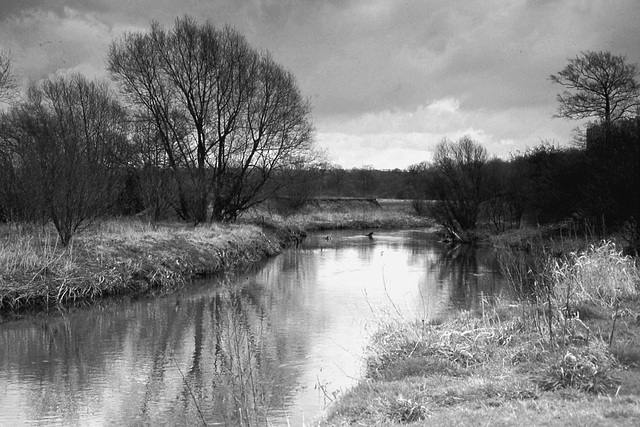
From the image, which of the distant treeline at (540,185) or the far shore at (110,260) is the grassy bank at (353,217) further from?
the far shore at (110,260)

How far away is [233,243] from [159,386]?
1546 cm

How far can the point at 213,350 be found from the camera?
10078 millimetres

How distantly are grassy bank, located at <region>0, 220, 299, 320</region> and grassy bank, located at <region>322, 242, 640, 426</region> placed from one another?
28.1 ft

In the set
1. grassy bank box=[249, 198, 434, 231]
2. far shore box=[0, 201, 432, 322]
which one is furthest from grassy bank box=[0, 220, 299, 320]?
grassy bank box=[249, 198, 434, 231]

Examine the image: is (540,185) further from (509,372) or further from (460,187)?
(509,372)

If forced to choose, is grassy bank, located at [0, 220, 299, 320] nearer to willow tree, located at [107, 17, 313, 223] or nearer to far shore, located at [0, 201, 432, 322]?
far shore, located at [0, 201, 432, 322]

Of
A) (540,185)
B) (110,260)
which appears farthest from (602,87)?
(110,260)

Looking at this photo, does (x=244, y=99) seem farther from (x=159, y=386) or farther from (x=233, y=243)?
(x=159, y=386)

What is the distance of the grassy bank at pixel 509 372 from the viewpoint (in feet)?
17.6

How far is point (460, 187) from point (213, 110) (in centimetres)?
1590

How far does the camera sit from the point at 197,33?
28719 millimetres

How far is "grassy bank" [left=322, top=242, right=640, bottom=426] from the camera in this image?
538cm

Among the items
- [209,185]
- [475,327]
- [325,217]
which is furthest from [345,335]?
[325,217]

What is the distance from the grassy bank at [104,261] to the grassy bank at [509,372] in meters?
8.56
